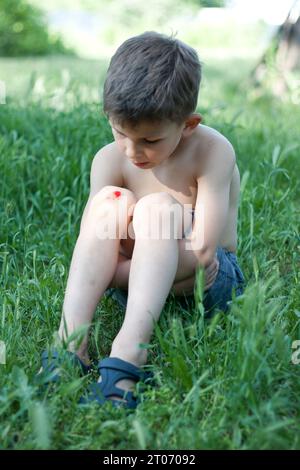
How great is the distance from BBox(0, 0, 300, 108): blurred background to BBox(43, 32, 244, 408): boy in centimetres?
183

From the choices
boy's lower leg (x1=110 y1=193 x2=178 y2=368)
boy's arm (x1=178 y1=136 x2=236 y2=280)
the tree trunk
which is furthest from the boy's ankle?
the tree trunk

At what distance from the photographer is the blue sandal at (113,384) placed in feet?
4.89

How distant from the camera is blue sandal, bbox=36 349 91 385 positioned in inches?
58.8

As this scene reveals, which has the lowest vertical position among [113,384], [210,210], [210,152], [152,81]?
[113,384]

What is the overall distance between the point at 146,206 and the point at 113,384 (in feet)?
1.42

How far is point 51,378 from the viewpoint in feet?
4.91

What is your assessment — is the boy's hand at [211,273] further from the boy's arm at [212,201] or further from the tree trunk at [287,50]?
the tree trunk at [287,50]

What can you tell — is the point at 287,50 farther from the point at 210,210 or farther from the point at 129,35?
Answer: the point at 129,35

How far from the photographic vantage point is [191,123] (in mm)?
1780

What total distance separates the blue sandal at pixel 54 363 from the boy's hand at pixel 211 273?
1.36 ft

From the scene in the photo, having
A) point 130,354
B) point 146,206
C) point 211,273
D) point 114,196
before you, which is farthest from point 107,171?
point 130,354

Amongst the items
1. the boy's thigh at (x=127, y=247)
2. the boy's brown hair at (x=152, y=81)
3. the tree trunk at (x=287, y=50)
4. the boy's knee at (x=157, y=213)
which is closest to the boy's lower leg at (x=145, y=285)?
the boy's knee at (x=157, y=213)

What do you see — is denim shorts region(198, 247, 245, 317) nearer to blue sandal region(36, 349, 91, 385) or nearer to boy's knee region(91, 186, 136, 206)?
boy's knee region(91, 186, 136, 206)
